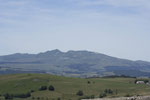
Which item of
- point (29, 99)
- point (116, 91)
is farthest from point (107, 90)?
point (29, 99)

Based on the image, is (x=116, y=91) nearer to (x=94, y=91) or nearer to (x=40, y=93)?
(x=94, y=91)

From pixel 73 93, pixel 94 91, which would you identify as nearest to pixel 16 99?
pixel 73 93

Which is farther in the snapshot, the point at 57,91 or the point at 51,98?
the point at 57,91

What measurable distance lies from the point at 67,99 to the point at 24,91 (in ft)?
134

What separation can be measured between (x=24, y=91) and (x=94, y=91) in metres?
42.6

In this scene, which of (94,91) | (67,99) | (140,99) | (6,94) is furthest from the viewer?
(94,91)

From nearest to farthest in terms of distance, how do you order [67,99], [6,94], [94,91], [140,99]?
[140,99] < [67,99] < [6,94] < [94,91]

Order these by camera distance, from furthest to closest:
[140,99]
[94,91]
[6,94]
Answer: [94,91]
[6,94]
[140,99]

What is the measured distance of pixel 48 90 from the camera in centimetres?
19988

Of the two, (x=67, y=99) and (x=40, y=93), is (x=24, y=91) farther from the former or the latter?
(x=67, y=99)

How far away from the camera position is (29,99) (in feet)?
567

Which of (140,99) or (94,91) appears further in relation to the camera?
(94,91)

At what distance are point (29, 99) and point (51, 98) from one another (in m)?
11.9

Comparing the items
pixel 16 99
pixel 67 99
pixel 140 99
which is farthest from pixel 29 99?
pixel 140 99
